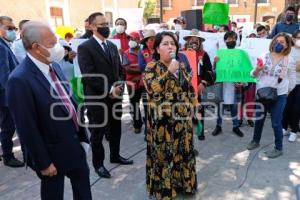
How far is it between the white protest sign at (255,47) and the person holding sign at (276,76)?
104 centimetres

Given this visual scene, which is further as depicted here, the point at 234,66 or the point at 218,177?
the point at 234,66

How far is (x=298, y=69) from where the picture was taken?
5.35 meters

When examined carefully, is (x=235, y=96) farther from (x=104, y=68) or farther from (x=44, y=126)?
(x=44, y=126)

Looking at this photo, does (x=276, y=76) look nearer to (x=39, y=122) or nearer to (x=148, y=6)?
(x=39, y=122)

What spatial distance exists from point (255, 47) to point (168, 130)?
3.15 metres

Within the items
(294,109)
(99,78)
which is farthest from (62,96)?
(294,109)

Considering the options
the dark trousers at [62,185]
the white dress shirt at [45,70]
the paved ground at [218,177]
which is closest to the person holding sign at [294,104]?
the paved ground at [218,177]

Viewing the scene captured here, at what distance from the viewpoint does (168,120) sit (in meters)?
3.46

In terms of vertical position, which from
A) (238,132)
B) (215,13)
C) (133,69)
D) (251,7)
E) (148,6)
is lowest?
(238,132)

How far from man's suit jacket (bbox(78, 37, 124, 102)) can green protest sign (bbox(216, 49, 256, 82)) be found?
2.29 m

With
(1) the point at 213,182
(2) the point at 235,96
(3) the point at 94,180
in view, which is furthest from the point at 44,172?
(2) the point at 235,96

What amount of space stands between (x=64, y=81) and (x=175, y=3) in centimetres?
3525

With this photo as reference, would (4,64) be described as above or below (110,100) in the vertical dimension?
above

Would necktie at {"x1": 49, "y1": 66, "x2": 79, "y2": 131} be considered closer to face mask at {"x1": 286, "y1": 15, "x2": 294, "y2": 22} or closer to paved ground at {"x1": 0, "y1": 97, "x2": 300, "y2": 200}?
paved ground at {"x1": 0, "y1": 97, "x2": 300, "y2": 200}
